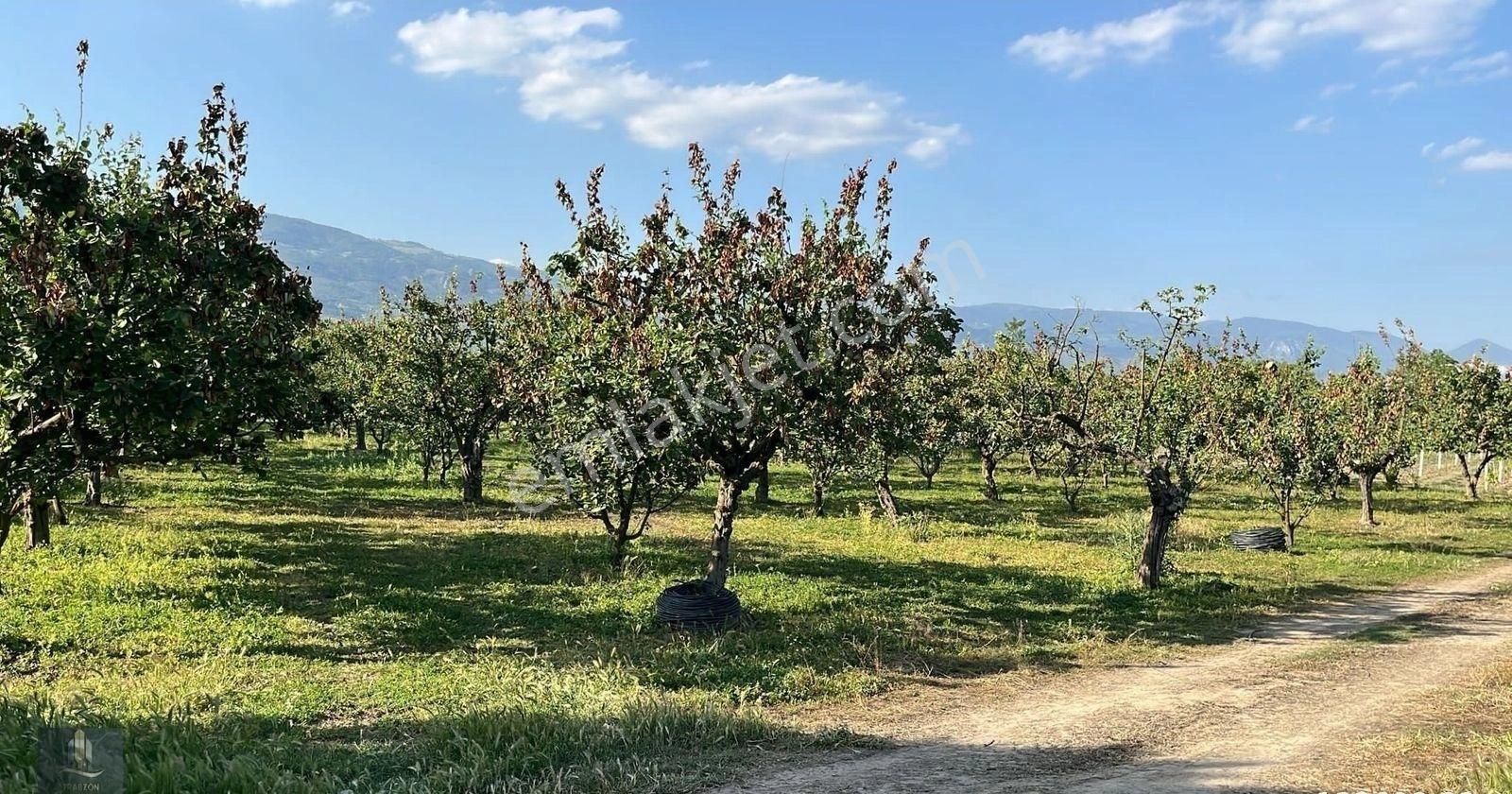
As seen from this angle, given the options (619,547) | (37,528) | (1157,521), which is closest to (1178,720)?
(1157,521)

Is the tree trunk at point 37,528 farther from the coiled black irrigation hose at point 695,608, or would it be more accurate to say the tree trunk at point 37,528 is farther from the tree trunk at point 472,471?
the coiled black irrigation hose at point 695,608

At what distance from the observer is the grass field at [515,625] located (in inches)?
374

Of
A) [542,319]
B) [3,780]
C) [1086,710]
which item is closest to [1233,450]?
[1086,710]

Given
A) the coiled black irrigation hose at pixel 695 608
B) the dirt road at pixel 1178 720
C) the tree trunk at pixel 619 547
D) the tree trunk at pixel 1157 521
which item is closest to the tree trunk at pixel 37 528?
the tree trunk at pixel 619 547

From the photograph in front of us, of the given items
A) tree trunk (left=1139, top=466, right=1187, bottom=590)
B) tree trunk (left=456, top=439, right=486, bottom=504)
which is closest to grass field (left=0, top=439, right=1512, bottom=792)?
tree trunk (left=1139, top=466, right=1187, bottom=590)

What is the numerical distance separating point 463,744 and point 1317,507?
42.4 m

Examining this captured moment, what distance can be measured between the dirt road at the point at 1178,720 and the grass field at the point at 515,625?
3.22 feet

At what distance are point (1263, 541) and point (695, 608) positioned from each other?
66.7 ft

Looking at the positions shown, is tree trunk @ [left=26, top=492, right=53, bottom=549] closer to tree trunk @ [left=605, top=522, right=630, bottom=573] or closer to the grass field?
the grass field

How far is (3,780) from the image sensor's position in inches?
287

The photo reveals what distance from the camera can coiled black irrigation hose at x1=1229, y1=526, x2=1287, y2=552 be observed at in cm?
2725

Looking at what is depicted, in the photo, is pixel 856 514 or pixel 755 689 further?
pixel 856 514

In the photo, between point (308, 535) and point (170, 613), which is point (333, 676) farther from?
point (308, 535)

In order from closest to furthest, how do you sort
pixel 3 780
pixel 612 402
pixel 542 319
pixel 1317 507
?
pixel 3 780
pixel 612 402
pixel 542 319
pixel 1317 507
